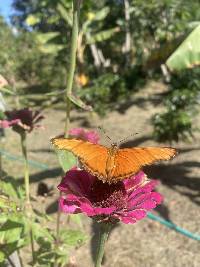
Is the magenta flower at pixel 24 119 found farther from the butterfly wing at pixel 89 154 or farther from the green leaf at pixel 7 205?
the butterfly wing at pixel 89 154

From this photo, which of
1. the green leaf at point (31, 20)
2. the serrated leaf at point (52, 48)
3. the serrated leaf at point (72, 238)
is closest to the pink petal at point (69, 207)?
the serrated leaf at point (72, 238)

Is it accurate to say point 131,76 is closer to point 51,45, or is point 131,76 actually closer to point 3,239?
point 51,45

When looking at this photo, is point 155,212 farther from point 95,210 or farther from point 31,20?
point 31,20

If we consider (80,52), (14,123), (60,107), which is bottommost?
(60,107)

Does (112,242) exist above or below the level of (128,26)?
below

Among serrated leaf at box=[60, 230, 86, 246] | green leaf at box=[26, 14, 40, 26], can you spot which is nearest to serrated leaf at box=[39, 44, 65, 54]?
green leaf at box=[26, 14, 40, 26]

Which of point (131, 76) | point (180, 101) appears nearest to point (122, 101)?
point (131, 76)
